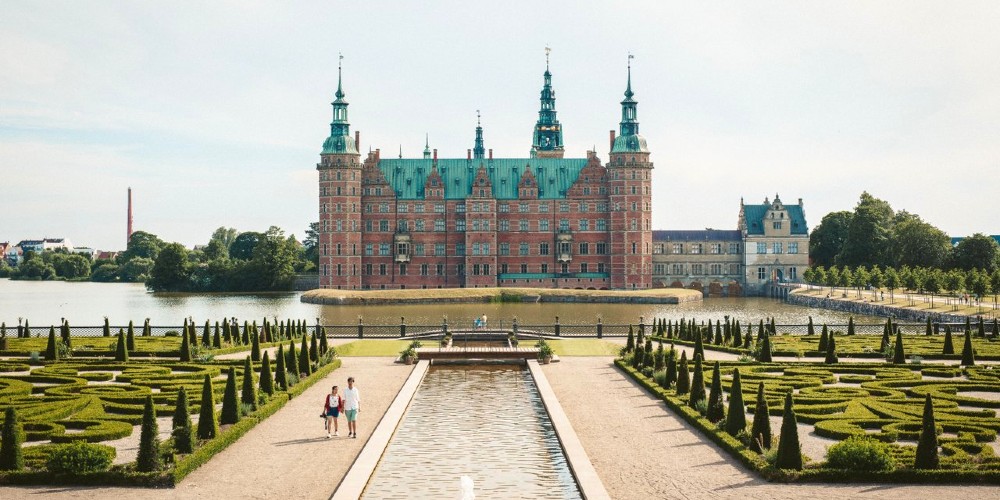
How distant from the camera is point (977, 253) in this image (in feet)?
284

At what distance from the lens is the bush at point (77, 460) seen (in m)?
15.7

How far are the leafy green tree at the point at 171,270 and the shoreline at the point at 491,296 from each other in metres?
25.2

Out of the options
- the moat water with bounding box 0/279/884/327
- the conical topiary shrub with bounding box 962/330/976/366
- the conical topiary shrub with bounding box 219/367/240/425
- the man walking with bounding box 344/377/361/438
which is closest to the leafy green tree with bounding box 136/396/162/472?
the conical topiary shrub with bounding box 219/367/240/425

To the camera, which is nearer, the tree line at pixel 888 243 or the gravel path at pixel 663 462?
the gravel path at pixel 663 462

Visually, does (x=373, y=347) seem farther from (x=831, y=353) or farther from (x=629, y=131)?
(x=629, y=131)

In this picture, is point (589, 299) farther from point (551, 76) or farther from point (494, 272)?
point (551, 76)

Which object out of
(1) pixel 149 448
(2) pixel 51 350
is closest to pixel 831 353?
(1) pixel 149 448

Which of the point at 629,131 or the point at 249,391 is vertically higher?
the point at 629,131

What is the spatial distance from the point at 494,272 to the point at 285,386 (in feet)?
226

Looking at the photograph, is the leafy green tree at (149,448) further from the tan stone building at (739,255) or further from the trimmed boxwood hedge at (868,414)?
the tan stone building at (739,255)

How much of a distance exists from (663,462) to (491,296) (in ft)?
219

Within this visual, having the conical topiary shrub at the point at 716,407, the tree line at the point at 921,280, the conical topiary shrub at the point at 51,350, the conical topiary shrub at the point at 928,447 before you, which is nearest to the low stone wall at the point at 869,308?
the tree line at the point at 921,280

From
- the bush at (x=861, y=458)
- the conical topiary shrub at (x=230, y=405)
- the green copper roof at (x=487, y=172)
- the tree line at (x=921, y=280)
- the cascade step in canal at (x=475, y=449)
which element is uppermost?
the green copper roof at (x=487, y=172)

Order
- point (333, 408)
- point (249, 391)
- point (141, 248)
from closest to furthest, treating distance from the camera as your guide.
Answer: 1. point (333, 408)
2. point (249, 391)
3. point (141, 248)
